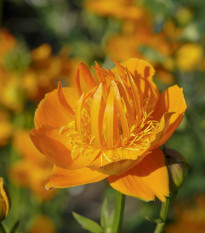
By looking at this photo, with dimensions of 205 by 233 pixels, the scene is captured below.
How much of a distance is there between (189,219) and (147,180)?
988 millimetres

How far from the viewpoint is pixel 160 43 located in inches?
79.1

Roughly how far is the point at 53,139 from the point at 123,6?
4.17 ft

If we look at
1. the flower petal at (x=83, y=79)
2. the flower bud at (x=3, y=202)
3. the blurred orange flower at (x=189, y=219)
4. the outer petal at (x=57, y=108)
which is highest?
the flower petal at (x=83, y=79)

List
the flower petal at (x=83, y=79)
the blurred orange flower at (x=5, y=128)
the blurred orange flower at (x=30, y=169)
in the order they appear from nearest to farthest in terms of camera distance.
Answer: the flower petal at (x=83, y=79) → the blurred orange flower at (x=30, y=169) → the blurred orange flower at (x=5, y=128)

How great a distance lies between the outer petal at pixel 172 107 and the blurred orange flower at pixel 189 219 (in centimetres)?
92

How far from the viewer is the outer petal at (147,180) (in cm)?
96

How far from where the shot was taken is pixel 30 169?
6.31 ft

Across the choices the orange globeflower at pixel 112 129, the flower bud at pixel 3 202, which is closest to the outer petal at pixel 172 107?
the orange globeflower at pixel 112 129

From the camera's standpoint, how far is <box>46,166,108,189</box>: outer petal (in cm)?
96

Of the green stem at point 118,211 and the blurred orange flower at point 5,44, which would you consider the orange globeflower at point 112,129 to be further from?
the blurred orange flower at point 5,44

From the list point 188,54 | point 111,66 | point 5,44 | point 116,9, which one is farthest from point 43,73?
point 188,54

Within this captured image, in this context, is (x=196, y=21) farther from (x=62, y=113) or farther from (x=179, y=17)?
(x=62, y=113)

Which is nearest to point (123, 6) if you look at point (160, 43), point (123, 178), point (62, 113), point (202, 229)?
point (160, 43)

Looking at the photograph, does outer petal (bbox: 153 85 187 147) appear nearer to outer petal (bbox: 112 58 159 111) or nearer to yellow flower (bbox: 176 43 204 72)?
outer petal (bbox: 112 58 159 111)
